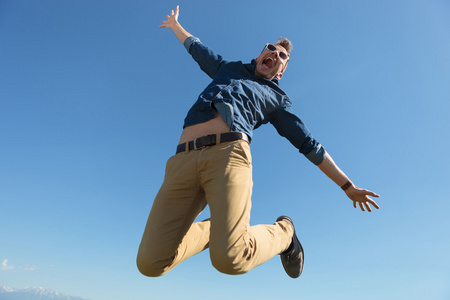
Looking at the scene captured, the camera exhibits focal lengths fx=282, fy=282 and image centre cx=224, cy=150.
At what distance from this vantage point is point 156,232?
3.01 meters

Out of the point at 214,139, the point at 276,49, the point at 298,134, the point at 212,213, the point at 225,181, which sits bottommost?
the point at 212,213

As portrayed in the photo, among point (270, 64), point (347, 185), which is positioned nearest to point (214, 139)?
point (270, 64)

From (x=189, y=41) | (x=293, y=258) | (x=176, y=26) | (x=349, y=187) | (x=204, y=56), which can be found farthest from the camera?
(x=176, y=26)

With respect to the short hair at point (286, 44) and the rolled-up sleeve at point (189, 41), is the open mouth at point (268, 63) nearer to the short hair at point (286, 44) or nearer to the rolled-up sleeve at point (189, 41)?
the short hair at point (286, 44)

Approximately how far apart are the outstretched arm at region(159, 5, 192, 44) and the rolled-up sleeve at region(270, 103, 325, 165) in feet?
7.54

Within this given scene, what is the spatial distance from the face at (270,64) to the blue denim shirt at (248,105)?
0.33 feet

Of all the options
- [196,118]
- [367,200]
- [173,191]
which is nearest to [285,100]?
[196,118]

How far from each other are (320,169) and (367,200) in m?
0.71

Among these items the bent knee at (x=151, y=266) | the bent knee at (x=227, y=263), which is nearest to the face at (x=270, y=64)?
the bent knee at (x=227, y=263)

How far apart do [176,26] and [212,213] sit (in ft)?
12.4

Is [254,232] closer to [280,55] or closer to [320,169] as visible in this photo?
[320,169]

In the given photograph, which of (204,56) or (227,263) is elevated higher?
(204,56)

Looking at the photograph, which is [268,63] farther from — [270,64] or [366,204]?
[366,204]

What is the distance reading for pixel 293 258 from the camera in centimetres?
411
